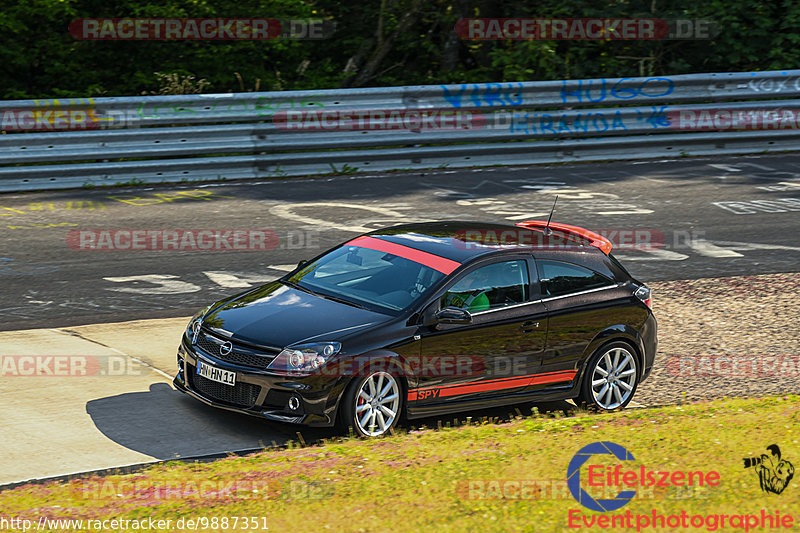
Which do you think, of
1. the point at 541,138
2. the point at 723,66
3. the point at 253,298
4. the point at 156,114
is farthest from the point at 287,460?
the point at 723,66

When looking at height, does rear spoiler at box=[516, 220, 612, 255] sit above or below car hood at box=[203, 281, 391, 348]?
above

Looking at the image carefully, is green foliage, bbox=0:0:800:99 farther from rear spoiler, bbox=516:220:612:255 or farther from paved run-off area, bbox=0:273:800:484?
rear spoiler, bbox=516:220:612:255

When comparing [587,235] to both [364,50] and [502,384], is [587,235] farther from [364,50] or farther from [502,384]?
[364,50]

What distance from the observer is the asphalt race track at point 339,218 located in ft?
37.5

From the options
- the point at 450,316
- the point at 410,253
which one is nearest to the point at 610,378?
the point at 450,316

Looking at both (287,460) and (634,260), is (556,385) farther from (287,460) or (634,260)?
(634,260)

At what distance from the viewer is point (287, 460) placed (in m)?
6.75

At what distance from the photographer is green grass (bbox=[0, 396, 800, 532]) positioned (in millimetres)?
5625

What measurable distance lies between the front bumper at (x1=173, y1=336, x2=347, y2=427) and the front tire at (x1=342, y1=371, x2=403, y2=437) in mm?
102

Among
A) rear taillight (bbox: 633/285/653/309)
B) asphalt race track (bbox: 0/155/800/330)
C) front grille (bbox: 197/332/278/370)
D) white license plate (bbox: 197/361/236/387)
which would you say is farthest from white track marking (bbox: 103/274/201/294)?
rear taillight (bbox: 633/285/653/309)

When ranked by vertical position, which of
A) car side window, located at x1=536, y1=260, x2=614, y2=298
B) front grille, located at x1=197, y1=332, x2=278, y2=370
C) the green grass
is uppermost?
car side window, located at x1=536, y1=260, x2=614, y2=298

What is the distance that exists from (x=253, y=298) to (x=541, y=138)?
10.7 metres

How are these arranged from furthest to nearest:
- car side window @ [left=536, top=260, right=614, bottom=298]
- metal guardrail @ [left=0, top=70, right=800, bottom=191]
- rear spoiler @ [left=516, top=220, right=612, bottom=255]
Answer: metal guardrail @ [left=0, top=70, right=800, bottom=191], rear spoiler @ [left=516, top=220, right=612, bottom=255], car side window @ [left=536, top=260, right=614, bottom=298]

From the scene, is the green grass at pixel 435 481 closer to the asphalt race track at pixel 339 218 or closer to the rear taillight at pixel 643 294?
the rear taillight at pixel 643 294
